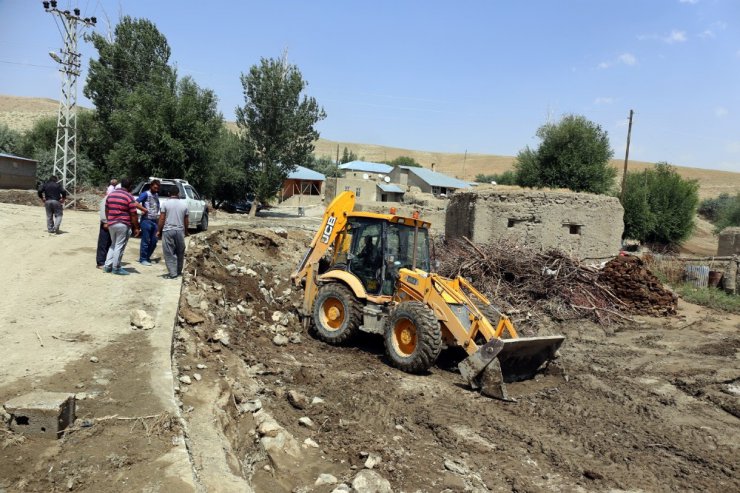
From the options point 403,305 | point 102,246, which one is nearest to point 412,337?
point 403,305

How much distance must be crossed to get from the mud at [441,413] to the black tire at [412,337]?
21 cm

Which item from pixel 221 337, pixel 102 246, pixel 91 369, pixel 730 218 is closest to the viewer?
pixel 91 369

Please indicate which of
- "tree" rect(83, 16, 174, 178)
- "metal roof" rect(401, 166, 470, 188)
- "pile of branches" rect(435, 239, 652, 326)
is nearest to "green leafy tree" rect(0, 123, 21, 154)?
"tree" rect(83, 16, 174, 178)

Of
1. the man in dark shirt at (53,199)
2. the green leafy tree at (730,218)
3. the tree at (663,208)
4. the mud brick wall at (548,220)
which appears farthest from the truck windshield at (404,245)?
the green leafy tree at (730,218)

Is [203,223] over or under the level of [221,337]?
over

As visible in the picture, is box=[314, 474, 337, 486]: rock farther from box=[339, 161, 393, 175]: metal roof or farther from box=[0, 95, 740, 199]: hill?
box=[0, 95, 740, 199]: hill

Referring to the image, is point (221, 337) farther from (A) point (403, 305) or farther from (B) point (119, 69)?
(B) point (119, 69)

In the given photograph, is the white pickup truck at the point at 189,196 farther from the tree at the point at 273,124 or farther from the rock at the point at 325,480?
the tree at the point at 273,124

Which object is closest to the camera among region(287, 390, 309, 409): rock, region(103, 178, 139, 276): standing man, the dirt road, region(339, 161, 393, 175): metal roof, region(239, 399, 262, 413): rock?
the dirt road

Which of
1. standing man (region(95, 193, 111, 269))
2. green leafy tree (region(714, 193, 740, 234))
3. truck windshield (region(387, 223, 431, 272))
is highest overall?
green leafy tree (region(714, 193, 740, 234))

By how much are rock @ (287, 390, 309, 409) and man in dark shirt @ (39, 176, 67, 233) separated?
859 centimetres

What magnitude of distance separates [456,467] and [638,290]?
10.4 meters

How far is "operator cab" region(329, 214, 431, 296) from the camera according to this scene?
8531mm

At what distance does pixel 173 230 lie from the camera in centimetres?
877
